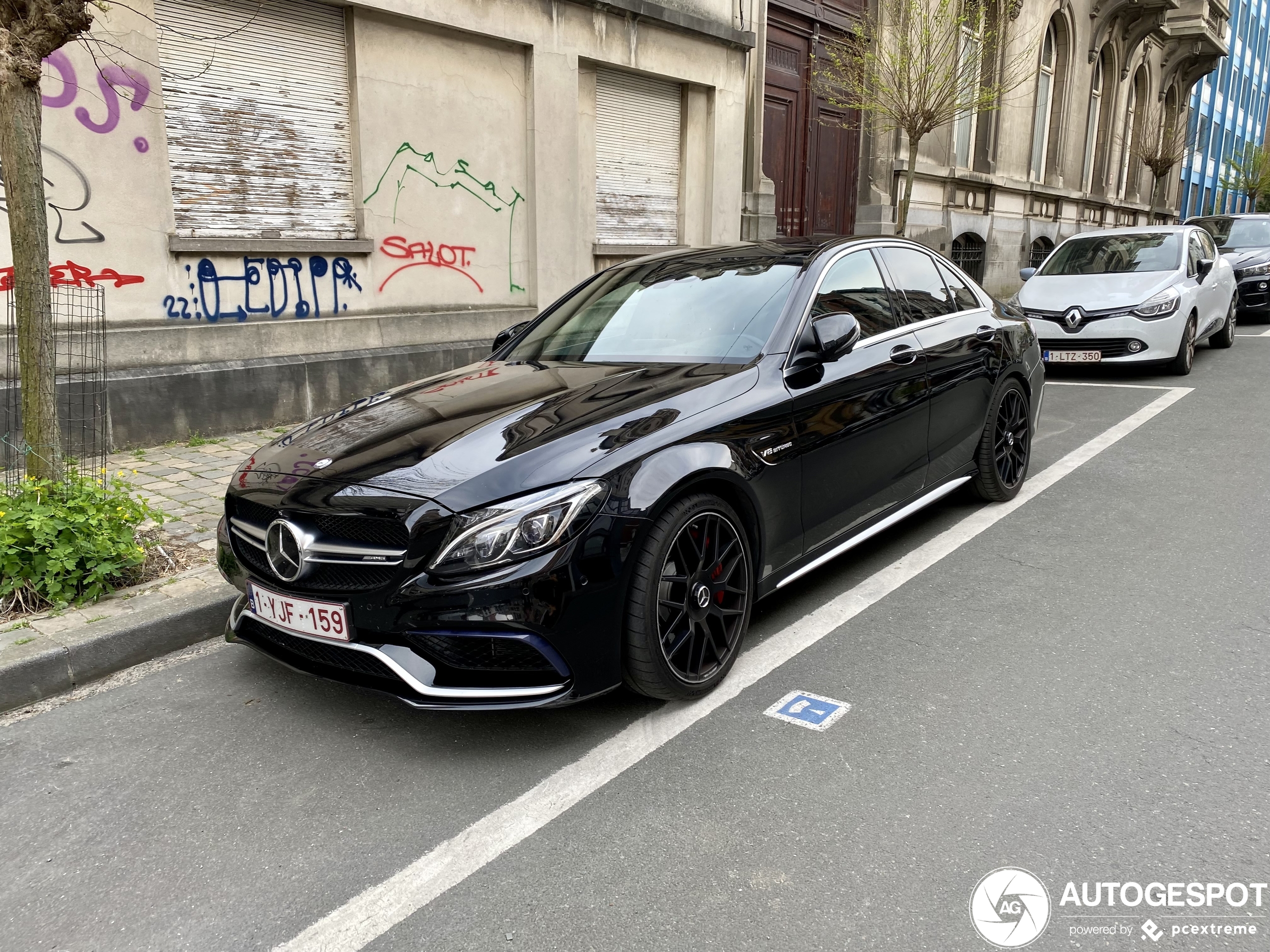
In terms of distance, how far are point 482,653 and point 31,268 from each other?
2.84 m

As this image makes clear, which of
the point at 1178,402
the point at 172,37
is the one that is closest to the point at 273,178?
the point at 172,37

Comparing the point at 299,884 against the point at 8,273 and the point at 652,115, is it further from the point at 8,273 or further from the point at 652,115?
the point at 652,115

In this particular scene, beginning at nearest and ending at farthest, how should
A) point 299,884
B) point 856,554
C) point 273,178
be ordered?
point 299,884 < point 856,554 < point 273,178

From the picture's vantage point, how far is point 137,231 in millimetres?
6891

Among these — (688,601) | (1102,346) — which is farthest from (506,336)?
(1102,346)

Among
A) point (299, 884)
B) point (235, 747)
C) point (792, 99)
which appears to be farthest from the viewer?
point (792, 99)

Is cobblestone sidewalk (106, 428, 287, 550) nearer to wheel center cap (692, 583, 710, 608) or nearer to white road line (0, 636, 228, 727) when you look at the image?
white road line (0, 636, 228, 727)

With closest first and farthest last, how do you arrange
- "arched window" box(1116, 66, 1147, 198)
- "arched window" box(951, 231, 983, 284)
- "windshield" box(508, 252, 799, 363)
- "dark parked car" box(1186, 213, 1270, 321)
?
1. "windshield" box(508, 252, 799, 363)
2. "dark parked car" box(1186, 213, 1270, 321)
3. "arched window" box(951, 231, 983, 284)
4. "arched window" box(1116, 66, 1147, 198)

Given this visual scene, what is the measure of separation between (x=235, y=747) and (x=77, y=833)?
52 centimetres

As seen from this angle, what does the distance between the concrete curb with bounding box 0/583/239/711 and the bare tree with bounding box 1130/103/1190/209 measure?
97.3ft

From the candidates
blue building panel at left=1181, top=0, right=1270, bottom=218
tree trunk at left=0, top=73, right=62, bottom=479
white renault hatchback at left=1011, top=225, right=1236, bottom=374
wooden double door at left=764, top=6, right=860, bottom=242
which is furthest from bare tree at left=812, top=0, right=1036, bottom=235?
blue building panel at left=1181, top=0, right=1270, bottom=218

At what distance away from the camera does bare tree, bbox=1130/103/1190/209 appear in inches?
1075

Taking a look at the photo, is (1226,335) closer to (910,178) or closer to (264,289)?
(910,178)

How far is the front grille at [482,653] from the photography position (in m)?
2.78
